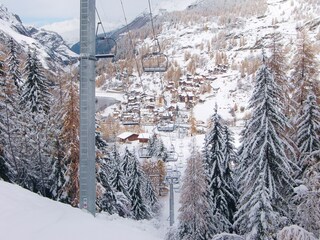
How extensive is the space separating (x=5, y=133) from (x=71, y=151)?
15.0ft

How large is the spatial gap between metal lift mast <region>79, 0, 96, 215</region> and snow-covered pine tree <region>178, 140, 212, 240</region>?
14.4 metres

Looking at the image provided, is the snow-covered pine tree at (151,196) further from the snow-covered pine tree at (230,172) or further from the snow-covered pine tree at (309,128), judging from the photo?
the snow-covered pine tree at (309,128)

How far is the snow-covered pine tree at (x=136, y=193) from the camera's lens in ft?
121

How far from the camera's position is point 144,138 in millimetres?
100438

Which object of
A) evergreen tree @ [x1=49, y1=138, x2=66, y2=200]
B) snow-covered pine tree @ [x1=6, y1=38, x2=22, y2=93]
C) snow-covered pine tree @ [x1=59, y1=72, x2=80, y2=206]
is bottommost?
evergreen tree @ [x1=49, y1=138, x2=66, y2=200]

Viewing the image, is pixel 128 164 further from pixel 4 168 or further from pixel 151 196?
pixel 4 168

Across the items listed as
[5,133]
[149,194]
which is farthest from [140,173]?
[5,133]

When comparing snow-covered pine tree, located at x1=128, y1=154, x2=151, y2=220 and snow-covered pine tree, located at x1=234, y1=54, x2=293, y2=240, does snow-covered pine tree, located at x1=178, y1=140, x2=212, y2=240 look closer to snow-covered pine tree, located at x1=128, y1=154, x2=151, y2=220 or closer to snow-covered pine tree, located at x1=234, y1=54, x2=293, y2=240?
snow-covered pine tree, located at x1=234, y1=54, x2=293, y2=240

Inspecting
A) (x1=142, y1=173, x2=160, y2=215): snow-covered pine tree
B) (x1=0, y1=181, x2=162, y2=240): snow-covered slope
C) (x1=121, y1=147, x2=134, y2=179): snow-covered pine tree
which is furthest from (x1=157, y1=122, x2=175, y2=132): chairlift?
(x1=0, y1=181, x2=162, y2=240): snow-covered slope

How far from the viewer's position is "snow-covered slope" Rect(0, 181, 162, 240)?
6.28m

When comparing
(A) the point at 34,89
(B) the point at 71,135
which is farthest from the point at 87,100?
(A) the point at 34,89

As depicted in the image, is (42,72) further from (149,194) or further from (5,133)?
(149,194)

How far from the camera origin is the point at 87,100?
8.93 meters

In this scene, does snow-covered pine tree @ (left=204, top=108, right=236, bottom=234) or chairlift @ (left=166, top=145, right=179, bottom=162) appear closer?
snow-covered pine tree @ (left=204, top=108, right=236, bottom=234)
